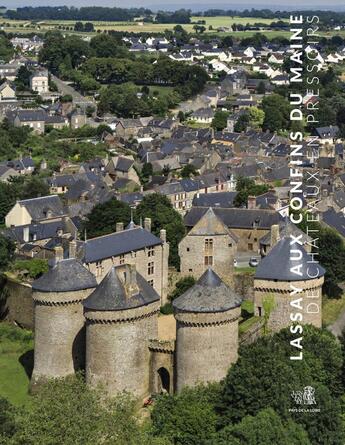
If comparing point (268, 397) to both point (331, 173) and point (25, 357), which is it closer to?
point (25, 357)

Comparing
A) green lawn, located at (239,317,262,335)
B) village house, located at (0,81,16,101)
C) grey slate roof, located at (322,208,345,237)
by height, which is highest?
green lawn, located at (239,317,262,335)

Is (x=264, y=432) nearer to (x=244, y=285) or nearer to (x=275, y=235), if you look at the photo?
(x=244, y=285)

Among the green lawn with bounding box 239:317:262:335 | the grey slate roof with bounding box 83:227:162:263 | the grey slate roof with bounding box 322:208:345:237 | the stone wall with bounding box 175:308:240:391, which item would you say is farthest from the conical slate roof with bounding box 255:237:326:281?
the grey slate roof with bounding box 322:208:345:237

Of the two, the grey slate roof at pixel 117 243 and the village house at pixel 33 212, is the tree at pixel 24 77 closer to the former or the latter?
the village house at pixel 33 212

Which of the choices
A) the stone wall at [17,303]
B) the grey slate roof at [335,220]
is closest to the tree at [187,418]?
the stone wall at [17,303]

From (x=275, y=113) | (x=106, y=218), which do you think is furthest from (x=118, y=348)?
(x=275, y=113)

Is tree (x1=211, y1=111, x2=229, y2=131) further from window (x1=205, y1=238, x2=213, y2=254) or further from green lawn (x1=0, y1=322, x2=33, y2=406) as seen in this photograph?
green lawn (x1=0, y1=322, x2=33, y2=406)

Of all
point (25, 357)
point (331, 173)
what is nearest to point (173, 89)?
point (331, 173)
